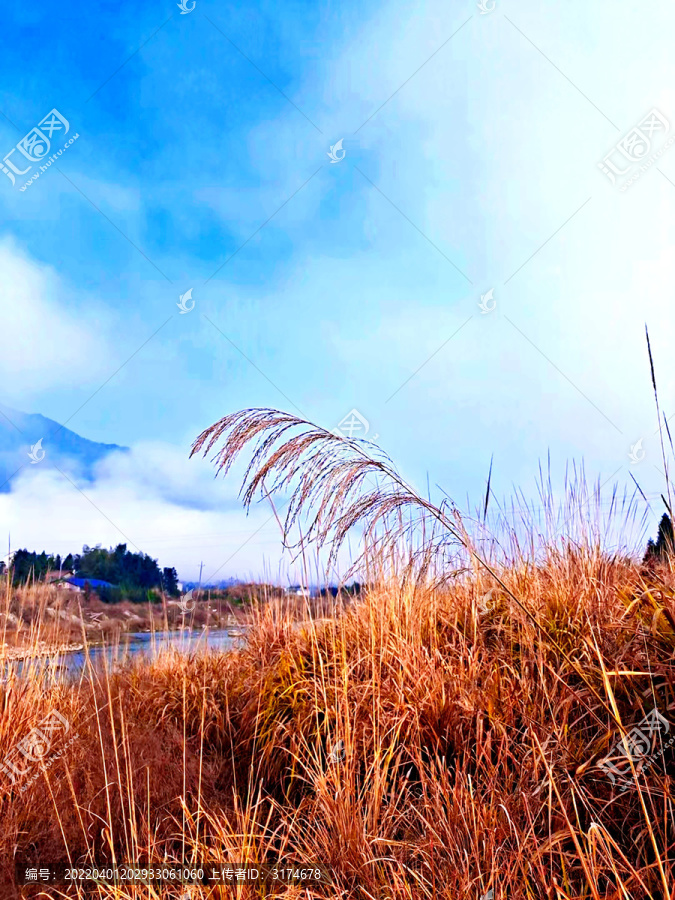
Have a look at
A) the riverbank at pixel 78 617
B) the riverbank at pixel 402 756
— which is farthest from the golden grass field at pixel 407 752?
the riverbank at pixel 78 617

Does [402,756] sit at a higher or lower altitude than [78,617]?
lower

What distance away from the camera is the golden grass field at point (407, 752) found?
241cm

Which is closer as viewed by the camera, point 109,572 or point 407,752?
point 407,752

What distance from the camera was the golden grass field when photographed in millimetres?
2412

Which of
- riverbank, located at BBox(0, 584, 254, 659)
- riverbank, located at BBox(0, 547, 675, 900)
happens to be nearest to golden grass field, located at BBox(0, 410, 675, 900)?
riverbank, located at BBox(0, 547, 675, 900)

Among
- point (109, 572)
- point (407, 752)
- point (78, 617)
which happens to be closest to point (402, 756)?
point (407, 752)

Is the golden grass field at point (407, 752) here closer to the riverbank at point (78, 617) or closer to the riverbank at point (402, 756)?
the riverbank at point (402, 756)

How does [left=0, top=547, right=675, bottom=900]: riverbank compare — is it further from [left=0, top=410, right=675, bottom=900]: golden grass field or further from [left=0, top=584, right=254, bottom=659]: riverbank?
[left=0, top=584, right=254, bottom=659]: riverbank

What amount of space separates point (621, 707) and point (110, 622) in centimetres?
520

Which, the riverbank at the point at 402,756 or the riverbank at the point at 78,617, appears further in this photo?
the riverbank at the point at 78,617

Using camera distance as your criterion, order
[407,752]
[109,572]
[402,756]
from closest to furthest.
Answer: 1. [407,752]
2. [402,756]
3. [109,572]

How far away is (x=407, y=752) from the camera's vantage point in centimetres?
331

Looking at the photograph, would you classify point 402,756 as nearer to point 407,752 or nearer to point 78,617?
point 407,752

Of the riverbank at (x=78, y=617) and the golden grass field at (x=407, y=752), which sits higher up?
the riverbank at (x=78, y=617)
